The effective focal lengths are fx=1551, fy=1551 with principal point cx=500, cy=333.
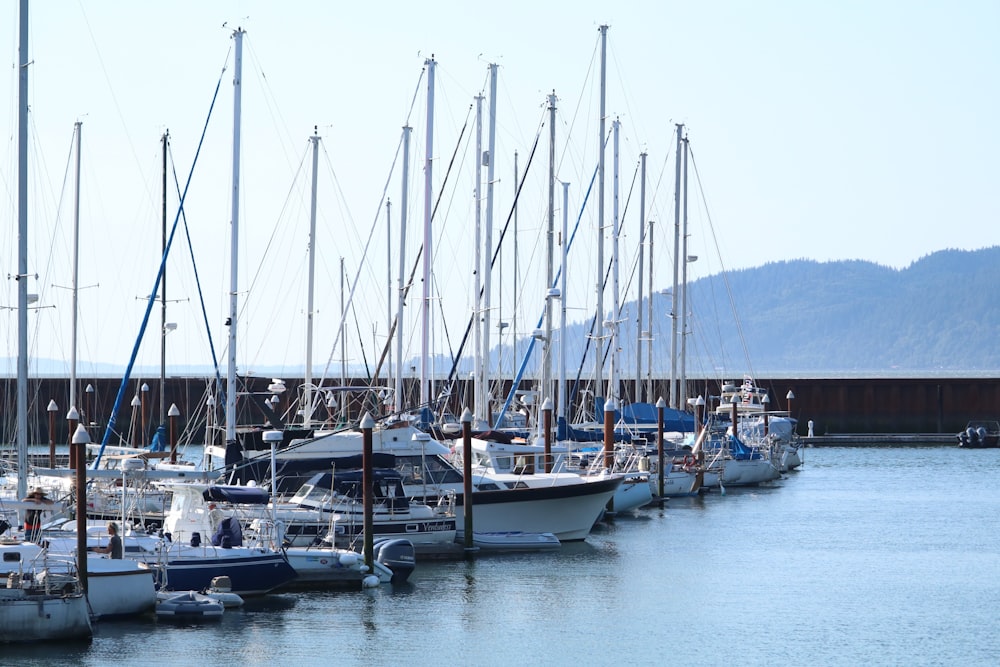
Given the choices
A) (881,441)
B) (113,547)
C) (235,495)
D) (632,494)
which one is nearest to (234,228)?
(235,495)

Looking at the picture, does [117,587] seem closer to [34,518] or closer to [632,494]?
[34,518]

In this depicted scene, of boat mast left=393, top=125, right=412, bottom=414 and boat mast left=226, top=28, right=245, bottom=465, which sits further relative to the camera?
boat mast left=393, top=125, right=412, bottom=414

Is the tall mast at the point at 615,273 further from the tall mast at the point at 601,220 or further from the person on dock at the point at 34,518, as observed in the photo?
the person on dock at the point at 34,518

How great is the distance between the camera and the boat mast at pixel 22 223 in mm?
29106

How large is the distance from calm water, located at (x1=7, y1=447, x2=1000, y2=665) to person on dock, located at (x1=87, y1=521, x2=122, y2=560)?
4.50ft

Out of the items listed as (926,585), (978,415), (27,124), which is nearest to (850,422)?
(978,415)

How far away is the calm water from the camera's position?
27.2 m

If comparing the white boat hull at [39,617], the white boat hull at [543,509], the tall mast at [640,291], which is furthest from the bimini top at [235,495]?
the tall mast at [640,291]

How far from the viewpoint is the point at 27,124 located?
96.6ft

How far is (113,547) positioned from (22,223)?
6383 millimetres

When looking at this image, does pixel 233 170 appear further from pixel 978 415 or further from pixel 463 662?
pixel 978 415

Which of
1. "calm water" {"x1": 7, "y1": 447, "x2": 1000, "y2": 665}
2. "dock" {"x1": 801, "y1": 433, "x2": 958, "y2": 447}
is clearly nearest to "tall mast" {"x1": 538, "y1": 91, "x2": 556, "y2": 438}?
"calm water" {"x1": 7, "y1": 447, "x2": 1000, "y2": 665}

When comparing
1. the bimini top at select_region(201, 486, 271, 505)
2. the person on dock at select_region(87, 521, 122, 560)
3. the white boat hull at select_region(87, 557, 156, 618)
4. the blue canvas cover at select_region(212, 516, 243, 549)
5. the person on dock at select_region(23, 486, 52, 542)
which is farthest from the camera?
the bimini top at select_region(201, 486, 271, 505)

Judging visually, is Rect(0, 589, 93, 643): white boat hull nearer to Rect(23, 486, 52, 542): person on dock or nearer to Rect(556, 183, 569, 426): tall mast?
Rect(23, 486, 52, 542): person on dock
